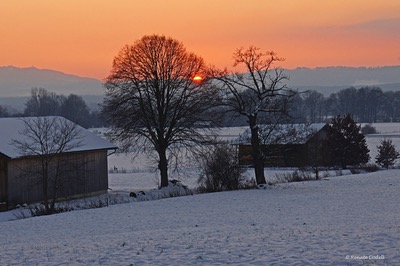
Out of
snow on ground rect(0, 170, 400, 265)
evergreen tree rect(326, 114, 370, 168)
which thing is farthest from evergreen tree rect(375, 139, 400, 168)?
snow on ground rect(0, 170, 400, 265)

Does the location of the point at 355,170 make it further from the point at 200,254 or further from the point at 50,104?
the point at 50,104

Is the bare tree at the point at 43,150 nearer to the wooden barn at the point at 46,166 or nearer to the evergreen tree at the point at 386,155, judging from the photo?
the wooden barn at the point at 46,166

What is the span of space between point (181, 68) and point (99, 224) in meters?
23.9

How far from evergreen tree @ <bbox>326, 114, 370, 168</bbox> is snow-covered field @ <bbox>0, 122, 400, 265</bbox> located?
26.4m

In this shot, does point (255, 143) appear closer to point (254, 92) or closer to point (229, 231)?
point (254, 92)

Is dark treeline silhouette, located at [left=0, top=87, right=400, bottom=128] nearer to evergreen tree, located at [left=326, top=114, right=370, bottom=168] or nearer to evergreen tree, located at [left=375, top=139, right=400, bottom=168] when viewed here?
evergreen tree, located at [left=326, top=114, right=370, bottom=168]

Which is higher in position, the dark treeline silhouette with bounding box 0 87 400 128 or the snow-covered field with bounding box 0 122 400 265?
the dark treeline silhouette with bounding box 0 87 400 128

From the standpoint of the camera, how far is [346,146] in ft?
199

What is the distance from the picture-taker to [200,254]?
12.4 m

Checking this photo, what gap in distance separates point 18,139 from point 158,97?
1157cm

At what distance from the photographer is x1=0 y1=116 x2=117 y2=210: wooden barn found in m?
33.6

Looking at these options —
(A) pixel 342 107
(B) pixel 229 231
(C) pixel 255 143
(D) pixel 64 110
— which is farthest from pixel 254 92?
(A) pixel 342 107

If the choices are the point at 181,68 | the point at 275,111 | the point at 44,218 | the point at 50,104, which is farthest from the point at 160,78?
the point at 50,104

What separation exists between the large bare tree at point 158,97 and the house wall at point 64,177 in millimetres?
2996
